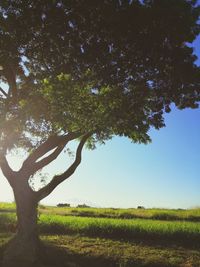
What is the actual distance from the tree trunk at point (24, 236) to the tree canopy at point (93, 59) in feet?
11.1

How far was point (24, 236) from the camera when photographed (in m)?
24.7

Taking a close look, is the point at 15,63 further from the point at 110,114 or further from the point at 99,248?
the point at 99,248

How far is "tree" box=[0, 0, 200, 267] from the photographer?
22406mm

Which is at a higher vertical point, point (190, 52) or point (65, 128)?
point (190, 52)

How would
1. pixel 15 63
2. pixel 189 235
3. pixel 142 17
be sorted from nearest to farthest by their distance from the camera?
pixel 142 17 < pixel 15 63 < pixel 189 235

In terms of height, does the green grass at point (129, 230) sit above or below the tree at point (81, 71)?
below

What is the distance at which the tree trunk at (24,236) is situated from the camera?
2352cm

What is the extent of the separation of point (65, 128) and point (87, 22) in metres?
5.88

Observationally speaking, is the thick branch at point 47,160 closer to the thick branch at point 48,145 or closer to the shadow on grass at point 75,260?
the thick branch at point 48,145

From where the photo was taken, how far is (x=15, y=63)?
2473 centimetres

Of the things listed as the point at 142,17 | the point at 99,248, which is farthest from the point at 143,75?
the point at 99,248

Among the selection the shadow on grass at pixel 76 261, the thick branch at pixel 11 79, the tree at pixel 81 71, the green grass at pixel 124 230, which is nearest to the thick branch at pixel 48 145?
the tree at pixel 81 71

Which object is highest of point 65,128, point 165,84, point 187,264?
point 165,84

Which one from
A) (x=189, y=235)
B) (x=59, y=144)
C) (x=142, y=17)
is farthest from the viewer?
(x=189, y=235)
